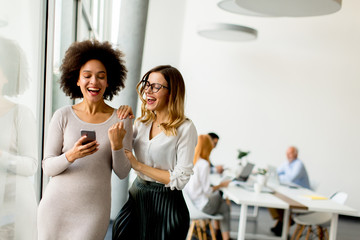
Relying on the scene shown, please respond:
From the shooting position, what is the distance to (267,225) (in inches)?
250

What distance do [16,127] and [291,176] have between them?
524 centimetres

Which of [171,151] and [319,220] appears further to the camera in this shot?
[319,220]

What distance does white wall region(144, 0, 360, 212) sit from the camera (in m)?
7.42

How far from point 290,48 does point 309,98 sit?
111 centimetres

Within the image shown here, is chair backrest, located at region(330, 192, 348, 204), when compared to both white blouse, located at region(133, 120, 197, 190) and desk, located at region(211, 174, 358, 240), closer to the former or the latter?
desk, located at region(211, 174, 358, 240)

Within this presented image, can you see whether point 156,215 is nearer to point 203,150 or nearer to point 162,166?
point 162,166

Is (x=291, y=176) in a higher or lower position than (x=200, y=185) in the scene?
lower

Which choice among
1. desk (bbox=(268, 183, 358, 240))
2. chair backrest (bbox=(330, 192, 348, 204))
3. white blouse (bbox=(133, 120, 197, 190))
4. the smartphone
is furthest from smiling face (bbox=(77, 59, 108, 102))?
chair backrest (bbox=(330, 192, 348, 204))

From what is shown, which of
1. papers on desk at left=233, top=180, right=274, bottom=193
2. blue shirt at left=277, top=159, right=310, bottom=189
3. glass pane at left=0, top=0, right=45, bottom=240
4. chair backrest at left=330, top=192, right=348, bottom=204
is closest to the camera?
glass pane at left=0, top=0, right=45, bottom=240

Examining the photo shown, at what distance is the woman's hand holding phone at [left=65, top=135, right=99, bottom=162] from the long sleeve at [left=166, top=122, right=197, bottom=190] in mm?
570

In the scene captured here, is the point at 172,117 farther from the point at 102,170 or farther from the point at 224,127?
the point at 224,127

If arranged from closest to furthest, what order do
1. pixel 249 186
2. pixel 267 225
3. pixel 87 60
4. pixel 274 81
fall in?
pixel 87 60 < pixel 249 186 < pixel 267 225 < pixel 274 81

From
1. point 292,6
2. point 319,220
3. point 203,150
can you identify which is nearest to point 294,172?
point 319,220

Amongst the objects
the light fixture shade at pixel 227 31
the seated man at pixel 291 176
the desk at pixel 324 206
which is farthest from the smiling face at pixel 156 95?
the seated man at pixel 291 176
